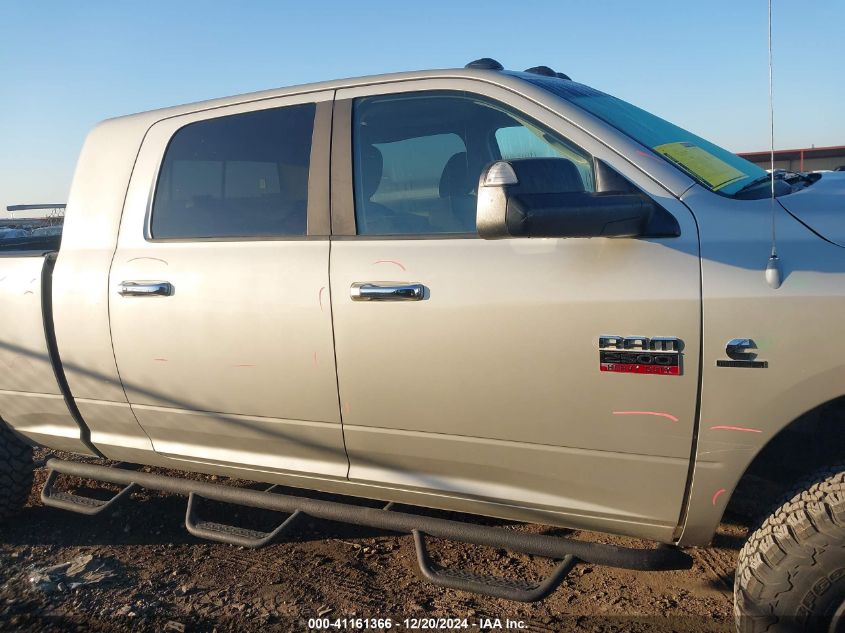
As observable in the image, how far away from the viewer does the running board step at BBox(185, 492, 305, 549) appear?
289 cm

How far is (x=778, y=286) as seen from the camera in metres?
2.04

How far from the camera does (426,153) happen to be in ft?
9.49

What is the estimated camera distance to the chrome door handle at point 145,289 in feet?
9.73

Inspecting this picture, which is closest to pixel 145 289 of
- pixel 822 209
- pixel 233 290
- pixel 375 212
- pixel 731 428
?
pixel 233 290

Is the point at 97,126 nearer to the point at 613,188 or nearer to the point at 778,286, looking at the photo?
the point at 613,188

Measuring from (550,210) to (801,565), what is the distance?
4.17 ft

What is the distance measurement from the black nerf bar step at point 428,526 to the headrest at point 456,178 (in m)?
1.25

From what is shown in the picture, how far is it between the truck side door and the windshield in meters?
0.18

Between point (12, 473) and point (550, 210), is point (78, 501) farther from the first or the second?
point (550, 210)

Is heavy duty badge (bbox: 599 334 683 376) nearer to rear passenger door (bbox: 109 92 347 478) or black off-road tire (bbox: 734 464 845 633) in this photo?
black off-road tire (bbox: 734 464 845 633)

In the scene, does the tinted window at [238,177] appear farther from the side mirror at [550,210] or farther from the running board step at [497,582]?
the running board step at [497,582]

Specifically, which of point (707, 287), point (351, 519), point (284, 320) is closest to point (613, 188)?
point (707, 287)

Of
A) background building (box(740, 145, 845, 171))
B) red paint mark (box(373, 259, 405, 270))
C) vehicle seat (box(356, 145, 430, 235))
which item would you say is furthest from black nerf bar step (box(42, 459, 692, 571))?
background building (box(740, 145, 845, 171))

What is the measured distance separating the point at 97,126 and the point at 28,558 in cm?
211
